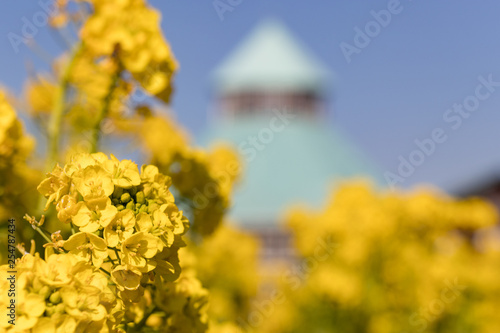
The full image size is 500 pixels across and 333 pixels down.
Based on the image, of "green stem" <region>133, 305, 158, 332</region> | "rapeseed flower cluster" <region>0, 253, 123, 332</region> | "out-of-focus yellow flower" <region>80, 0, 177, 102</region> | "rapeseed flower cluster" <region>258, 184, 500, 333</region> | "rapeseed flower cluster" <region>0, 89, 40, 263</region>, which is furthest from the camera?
"rapeseed flower cluster" <region>258, 184, 500, 333</region>

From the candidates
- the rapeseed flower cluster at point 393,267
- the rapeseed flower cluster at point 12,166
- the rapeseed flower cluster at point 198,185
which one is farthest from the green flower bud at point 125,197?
the rapeseed flower cluster at point 393,267

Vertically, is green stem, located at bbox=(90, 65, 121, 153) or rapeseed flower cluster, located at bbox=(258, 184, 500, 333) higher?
green stem, located at bbox=(90, 65, 121, 153)

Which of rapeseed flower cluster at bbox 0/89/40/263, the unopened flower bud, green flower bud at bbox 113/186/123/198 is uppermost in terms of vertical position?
rapeseed flower cluster at bbox 0/89/40/263

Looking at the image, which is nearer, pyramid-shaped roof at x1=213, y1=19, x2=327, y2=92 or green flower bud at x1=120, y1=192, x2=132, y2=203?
green flower bud at x1=120, y1=192, x2=132, y2=203

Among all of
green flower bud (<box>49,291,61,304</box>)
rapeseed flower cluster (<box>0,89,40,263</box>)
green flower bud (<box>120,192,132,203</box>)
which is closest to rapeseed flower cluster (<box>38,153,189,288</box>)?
green flower bud (<box>120,192,132,203</box>)

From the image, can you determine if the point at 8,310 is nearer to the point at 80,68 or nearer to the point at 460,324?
the point at 80,68

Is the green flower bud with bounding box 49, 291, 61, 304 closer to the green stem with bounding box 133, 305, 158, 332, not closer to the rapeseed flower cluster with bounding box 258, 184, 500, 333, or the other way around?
the green stem with bounding box 133, 305, 158, 332

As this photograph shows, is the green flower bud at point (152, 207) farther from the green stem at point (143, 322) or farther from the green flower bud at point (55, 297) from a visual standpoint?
the green stem at point (143, 322)

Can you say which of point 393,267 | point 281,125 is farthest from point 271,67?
point 393,267

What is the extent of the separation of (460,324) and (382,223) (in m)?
1.17

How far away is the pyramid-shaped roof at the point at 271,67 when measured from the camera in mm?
32719

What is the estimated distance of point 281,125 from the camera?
93.4 feet

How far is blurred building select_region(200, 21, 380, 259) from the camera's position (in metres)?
28.7

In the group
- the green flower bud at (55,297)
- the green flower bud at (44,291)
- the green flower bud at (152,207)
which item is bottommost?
the green flower bud at (55,297)
